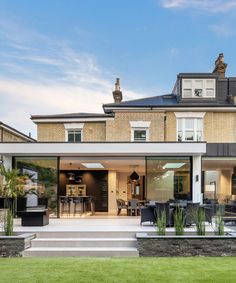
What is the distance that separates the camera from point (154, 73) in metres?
24.0

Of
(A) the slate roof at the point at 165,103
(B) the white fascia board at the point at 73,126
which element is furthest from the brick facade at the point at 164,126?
(B) the white fascia board at the point at 73,126

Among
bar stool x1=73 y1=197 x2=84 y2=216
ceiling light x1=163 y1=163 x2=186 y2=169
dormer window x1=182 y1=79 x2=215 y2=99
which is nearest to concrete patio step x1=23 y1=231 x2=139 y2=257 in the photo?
ceiling light x1=163 y1=163 x2=186 y2=169

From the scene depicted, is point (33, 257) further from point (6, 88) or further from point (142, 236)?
point (6, 88)

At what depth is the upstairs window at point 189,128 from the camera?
902 inches

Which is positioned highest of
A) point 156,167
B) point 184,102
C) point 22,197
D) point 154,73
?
point 154,73

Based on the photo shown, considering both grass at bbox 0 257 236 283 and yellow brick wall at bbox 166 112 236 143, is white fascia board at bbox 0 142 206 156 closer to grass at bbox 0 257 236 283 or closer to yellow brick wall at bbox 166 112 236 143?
yellow brick wall at bbox 166 112 236 143

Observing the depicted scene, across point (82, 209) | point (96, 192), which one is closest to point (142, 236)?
point (82, 209)

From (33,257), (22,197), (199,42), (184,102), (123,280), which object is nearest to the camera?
(123,280)

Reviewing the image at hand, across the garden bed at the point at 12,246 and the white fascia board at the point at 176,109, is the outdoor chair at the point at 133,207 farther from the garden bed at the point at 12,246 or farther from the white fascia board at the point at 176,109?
the garden bed at the point at 12,246

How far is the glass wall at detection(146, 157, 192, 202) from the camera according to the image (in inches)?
679

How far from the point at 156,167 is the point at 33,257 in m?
8.53

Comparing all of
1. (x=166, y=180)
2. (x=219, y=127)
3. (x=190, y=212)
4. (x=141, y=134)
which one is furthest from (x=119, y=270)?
(x=219, y=127)

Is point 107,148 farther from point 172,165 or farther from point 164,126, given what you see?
point 164,126

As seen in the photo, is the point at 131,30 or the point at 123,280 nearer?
the point at 123,280
